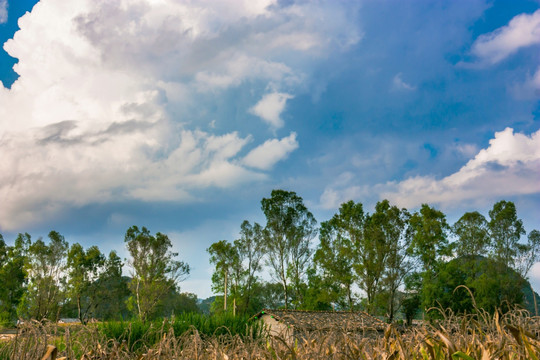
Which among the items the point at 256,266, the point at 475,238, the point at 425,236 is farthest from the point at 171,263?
the point at 475,238

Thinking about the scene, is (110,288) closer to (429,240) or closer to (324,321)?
(429,240)

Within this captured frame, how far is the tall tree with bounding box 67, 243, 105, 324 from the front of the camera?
45125 mm

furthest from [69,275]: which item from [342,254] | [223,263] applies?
[342,254]

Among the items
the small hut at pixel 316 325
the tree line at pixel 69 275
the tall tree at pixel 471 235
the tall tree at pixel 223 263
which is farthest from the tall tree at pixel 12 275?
the tall tree at pixel 471 235

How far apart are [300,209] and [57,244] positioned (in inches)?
1034

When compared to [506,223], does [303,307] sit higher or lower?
lower

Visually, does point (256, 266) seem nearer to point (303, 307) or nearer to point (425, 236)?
point (303, 307)

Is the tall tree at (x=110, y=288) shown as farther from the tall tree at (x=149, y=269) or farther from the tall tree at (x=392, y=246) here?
the tall tree at (x=392, y=246)

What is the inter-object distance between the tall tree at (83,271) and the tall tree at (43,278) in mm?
892

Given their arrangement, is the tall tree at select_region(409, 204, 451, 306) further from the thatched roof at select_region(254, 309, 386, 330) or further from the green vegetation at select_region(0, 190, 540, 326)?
the thatched roof at select_region(254, 309, 386, 330)

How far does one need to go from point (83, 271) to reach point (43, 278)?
3.80m

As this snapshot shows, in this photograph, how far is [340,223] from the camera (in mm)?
36281

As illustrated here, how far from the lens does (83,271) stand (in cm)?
4625

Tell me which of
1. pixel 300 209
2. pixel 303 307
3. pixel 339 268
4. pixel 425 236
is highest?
pixel 300 209
